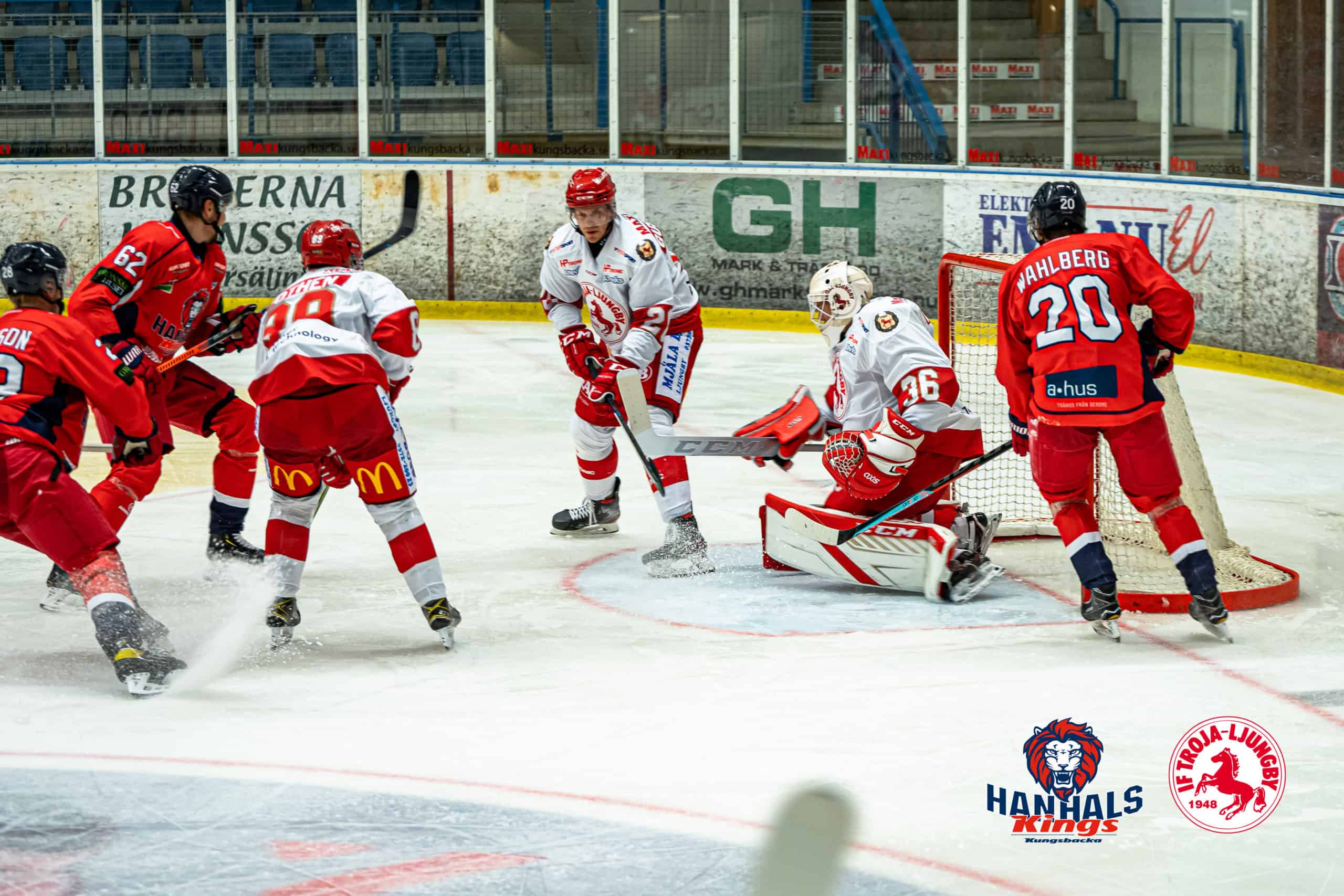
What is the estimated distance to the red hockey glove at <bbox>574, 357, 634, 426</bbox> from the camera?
526 cm

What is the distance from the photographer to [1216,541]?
15.7 feet

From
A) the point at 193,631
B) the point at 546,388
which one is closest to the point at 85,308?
the point at 193,631

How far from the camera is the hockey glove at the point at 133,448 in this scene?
4.21 metres

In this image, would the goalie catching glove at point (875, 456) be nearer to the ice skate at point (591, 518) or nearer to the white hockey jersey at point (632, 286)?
the white hockey jersey at point (632, 286)

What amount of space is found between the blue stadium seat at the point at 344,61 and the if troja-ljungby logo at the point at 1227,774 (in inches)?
371

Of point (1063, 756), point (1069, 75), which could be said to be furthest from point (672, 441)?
point (1069, 75)

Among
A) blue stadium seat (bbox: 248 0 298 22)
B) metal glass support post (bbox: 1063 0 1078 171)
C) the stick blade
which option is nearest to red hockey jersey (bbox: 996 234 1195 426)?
the stick blade

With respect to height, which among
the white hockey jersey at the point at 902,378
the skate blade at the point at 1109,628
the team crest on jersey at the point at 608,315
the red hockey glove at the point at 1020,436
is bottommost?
the skate blade at the point at 1109,628

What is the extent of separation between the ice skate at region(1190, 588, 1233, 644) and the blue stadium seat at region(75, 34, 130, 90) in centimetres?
969

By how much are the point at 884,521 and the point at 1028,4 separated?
22.7ft

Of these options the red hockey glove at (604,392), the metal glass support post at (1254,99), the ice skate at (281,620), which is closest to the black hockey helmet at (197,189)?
the red hockey glove at (604,392)

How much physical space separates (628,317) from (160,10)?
7720 mm

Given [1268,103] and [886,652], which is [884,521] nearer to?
[886,652]

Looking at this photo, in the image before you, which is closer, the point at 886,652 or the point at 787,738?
the point at 787,738
